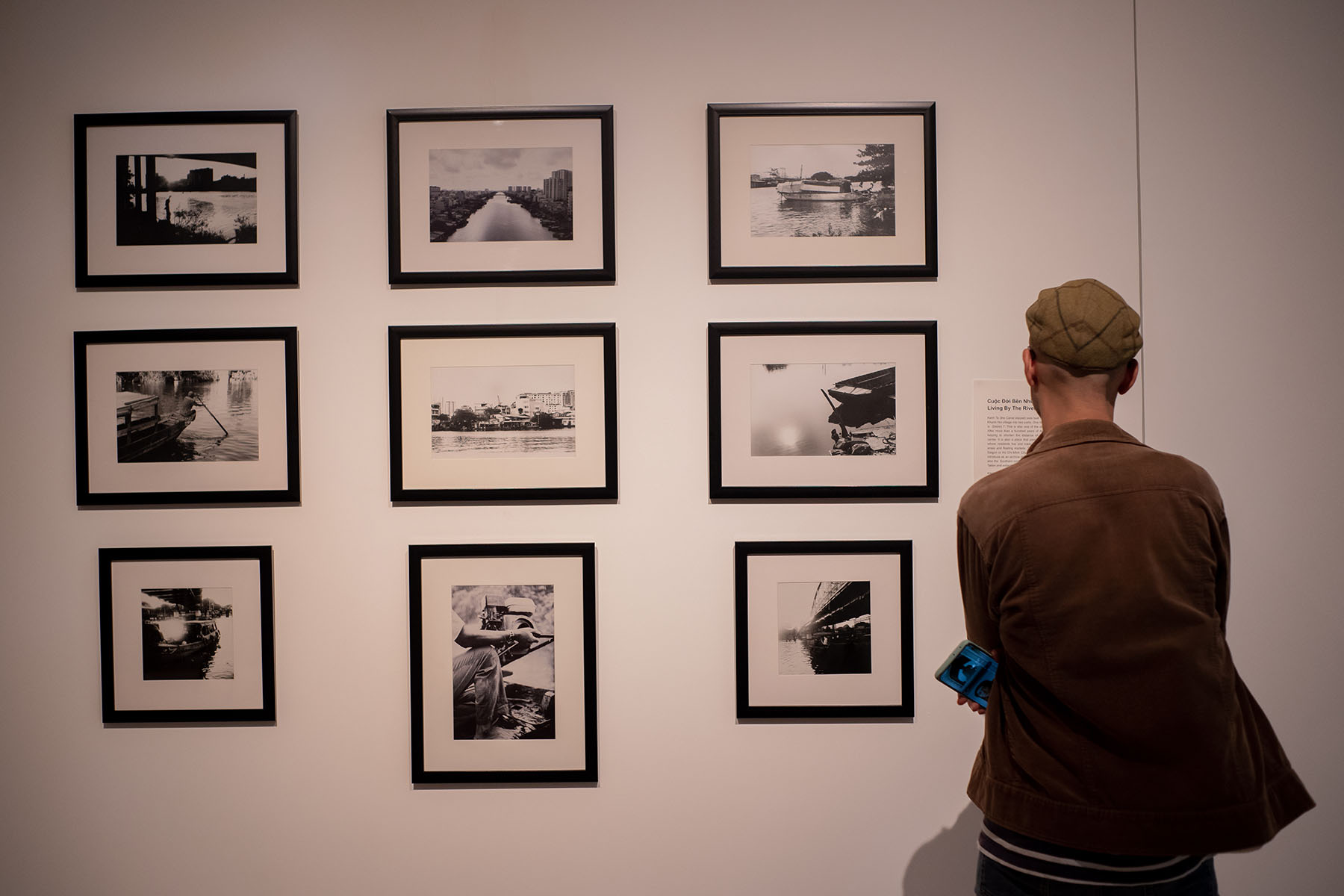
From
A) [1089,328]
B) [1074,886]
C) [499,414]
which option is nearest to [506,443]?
[499,414]

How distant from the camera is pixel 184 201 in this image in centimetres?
173

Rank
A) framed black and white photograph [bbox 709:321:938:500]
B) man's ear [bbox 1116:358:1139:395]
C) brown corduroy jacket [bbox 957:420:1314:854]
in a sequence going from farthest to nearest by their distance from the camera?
framed black and white photograph [bbox 709:321:938:500], man's ear [bbox 1116:358:1139:395], brown corduroy jacket [bbox 957:420:1314:854]

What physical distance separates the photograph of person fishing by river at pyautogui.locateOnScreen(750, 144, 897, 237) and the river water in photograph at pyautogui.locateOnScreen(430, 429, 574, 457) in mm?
684

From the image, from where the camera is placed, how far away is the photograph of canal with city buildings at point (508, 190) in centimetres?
171

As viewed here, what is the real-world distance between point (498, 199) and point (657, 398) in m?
0.59

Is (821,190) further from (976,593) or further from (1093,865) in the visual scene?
(1093,865)

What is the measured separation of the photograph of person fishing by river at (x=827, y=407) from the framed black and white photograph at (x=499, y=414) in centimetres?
36

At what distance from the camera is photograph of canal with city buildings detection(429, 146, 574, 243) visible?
171 centimetres

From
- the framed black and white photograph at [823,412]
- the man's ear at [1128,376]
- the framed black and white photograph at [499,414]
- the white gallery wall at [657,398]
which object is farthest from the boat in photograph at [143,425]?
the man's ear at [1128,376]

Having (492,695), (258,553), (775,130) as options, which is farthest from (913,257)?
(258,553)

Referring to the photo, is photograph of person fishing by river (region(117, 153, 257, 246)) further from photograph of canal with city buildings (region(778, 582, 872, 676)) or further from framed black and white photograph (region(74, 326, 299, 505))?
photograph of canal with city buildings (region(778, 582, 872, 676))

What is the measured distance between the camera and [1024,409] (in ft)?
5.65

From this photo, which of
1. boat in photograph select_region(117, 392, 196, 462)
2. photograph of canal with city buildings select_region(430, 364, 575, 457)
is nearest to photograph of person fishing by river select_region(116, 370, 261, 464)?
boat in photograph select_region(117, 392, 196, 462)

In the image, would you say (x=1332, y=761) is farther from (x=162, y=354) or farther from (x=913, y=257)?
(x=162, y=354)
